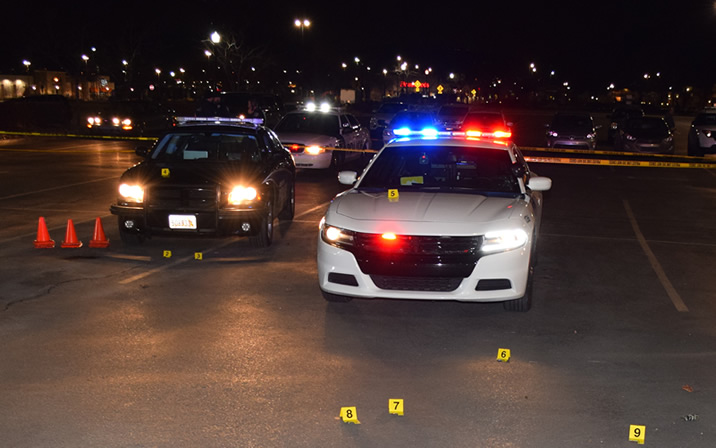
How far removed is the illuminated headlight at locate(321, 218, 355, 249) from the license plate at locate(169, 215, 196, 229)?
294 cm

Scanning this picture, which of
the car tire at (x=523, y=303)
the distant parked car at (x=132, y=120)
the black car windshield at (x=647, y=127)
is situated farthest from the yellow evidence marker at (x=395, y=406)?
the distant parked car at (x=132, y=120)

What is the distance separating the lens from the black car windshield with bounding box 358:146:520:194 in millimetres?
8297

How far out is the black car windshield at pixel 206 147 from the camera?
10.8 m

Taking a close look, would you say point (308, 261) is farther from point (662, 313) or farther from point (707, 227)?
point (707, 227)

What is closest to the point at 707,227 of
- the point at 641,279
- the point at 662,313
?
the point at 641,279

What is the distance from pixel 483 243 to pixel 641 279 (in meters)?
2.98

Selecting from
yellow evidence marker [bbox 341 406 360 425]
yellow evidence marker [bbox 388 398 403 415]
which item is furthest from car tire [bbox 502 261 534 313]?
yellow evidence marker [bbox 341 406 360 425]

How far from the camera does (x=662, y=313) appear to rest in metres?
7.51

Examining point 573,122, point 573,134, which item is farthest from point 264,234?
point 573,122

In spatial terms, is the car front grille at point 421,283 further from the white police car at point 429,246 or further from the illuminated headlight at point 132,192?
the illuminated headlight at point 132,192

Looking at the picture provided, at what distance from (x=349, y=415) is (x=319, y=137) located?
15605 mm

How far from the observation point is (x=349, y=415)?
16.1 ft

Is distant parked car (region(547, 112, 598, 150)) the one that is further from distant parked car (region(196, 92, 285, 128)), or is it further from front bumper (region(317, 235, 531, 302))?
front bumper (region(317, 235, 531, 302))

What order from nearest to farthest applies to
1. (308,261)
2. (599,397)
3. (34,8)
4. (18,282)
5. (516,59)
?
(599,397)
(18,282)
(308,261)
(34,8)
(516,59)
